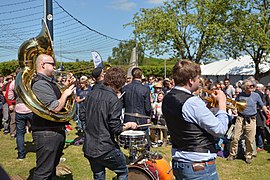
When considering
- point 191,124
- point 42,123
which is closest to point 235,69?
point 42,123

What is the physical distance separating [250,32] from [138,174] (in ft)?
54.2

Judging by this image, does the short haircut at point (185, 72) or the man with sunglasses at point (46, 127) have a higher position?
the short haircut at point (185, 72)

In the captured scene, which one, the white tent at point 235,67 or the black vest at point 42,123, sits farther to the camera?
the white tent at point 235,67

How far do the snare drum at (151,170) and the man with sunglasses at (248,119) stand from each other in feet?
8.30

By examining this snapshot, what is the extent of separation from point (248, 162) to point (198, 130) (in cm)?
420

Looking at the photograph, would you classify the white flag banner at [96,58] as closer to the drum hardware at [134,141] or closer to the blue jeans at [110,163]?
the drum hardware at [134,141]

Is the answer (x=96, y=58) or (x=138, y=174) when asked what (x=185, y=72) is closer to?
(x=138, y=174)

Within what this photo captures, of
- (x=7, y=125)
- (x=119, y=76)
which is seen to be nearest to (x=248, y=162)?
(x=119, y=76)

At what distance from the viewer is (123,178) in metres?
3.43

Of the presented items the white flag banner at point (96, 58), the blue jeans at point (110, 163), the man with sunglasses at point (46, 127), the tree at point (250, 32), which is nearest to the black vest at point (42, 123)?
the man with sunglasses at point (46, 127)

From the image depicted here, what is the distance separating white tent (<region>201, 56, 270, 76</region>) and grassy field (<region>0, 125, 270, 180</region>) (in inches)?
620

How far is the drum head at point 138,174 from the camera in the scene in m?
4.09

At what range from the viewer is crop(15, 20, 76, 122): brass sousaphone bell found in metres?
3.35

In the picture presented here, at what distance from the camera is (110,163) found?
329 cm
